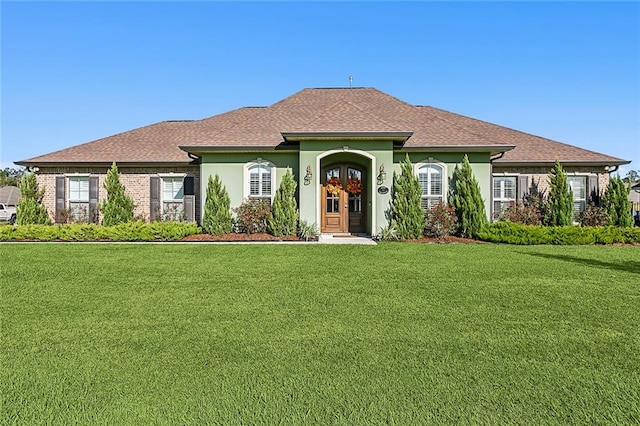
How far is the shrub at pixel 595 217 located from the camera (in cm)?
1557

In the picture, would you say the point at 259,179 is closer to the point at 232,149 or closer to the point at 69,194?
the point at 232,149

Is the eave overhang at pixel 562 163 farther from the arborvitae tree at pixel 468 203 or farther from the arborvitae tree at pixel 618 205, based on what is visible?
the arborvitae tree at pixel 468 203

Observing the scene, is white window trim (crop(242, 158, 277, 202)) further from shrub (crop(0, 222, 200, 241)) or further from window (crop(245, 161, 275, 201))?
shrub (crop(0, 222, 200, 241))

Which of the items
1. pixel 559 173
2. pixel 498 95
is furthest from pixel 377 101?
pixel 559 173

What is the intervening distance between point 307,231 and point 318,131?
344 cm

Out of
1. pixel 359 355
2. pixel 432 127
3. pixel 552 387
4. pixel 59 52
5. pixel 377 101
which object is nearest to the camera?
pixel 552 387

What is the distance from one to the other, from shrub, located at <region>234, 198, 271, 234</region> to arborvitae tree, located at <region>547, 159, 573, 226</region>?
11339mm

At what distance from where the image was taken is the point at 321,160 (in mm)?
14836

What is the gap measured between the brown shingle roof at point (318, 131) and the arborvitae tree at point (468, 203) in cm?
109

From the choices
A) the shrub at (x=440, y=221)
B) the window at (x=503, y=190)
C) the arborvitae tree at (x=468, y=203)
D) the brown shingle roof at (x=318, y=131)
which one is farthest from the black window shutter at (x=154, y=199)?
the window at (x=503, y=190)

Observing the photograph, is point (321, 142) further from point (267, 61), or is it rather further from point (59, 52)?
point (59, 52)

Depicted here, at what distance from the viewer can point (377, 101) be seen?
62.9 feet

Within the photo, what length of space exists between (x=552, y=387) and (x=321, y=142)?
11.5 m

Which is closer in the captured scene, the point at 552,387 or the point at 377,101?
the point at 552,387
